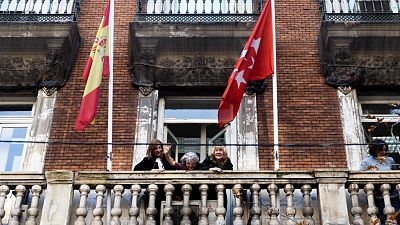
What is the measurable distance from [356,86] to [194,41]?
3.23m

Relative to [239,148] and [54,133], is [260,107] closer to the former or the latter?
[239,148]

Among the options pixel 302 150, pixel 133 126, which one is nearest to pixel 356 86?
pixel 302 150

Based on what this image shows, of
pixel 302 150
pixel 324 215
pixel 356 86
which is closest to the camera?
pixel 324 215

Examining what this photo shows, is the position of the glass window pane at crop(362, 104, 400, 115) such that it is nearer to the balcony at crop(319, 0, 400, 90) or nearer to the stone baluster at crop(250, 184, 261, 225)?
the balcony at crop(319, 0, 400, 90)

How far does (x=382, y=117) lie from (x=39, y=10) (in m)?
7.16

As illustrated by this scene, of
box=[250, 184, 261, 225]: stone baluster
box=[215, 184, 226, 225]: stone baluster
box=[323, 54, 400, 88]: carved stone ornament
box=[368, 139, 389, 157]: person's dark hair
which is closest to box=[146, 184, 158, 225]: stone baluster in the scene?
box=[215, 184, 226, 225]: stone baluster

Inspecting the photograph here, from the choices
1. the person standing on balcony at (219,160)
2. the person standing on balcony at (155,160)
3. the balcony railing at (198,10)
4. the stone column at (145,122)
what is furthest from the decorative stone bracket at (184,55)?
the person standing on balcony at (219,160)

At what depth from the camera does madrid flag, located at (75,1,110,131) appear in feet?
32.8

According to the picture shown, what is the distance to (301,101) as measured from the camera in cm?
1179

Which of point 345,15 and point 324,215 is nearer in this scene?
point 324,215

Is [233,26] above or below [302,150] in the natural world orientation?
above

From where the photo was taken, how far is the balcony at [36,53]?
1196 cm

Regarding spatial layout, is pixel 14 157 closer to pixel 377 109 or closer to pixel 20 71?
pixel 20 71

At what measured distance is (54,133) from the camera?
1138cm
